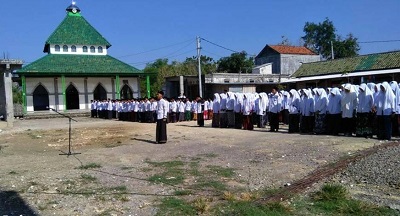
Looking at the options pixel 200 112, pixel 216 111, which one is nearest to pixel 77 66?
pixel 200 112

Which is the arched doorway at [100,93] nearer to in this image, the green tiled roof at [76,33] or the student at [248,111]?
the green tiled roof at [76,33]

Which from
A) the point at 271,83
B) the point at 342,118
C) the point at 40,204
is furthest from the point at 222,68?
the point at 40,204

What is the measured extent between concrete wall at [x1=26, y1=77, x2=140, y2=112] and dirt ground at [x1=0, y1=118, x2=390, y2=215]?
23.2m

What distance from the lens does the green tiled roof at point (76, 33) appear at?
40.2 m

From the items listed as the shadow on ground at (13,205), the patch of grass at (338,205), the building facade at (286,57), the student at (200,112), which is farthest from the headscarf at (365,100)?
the building facade at (286,57)

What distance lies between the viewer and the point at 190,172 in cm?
818

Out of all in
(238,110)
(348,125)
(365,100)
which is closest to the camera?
(365,100)

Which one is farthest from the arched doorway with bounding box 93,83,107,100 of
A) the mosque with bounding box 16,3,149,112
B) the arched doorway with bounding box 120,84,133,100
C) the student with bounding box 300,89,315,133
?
the student with bounding box 300,89,315,133

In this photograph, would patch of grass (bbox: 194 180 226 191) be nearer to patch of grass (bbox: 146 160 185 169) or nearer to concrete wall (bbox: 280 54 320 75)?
patch of grass (bbox: 146 160 185 169)

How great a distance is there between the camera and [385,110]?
1185cm

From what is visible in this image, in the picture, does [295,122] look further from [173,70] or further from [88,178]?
[173,70]

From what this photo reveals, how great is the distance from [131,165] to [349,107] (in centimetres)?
761

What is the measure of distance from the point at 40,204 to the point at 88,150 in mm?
6124

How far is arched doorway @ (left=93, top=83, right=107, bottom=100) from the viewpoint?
131ft
